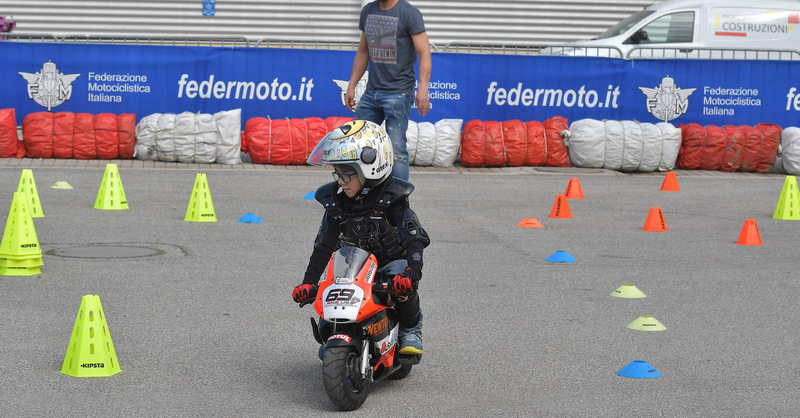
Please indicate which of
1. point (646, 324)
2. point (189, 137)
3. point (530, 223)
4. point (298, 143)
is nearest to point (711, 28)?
point (298, 143)

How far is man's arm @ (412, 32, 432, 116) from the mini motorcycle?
481cm

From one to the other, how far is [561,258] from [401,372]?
3928 millimetres

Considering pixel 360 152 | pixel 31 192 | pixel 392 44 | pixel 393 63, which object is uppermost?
pixel 392 44

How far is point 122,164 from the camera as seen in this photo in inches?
622

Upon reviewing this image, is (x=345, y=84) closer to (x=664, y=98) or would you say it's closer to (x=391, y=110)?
(x=664, y=98)

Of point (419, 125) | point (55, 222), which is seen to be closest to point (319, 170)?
point (419, 125)

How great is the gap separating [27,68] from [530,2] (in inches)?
499

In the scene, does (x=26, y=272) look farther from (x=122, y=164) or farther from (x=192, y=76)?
(x=192, y=76)

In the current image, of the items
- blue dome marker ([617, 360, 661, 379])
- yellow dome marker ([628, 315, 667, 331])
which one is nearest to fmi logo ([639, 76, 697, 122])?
yellow dome marker ([628, 315, 667, 331])

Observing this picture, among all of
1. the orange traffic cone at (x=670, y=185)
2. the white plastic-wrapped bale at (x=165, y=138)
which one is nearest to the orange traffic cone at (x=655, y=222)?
the orange traffic cone at (x=670, y=185)

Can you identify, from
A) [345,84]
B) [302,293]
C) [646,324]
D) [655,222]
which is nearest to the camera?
[302,293]

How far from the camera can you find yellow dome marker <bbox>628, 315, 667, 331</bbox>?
6.85 metres

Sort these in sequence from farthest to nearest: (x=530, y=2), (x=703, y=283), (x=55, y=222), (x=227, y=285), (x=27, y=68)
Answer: (x=530, y=2), (x=27, y=68), (x=55, y=222), (x=703, y=283), (x=227, y=285)

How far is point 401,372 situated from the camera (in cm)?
564
